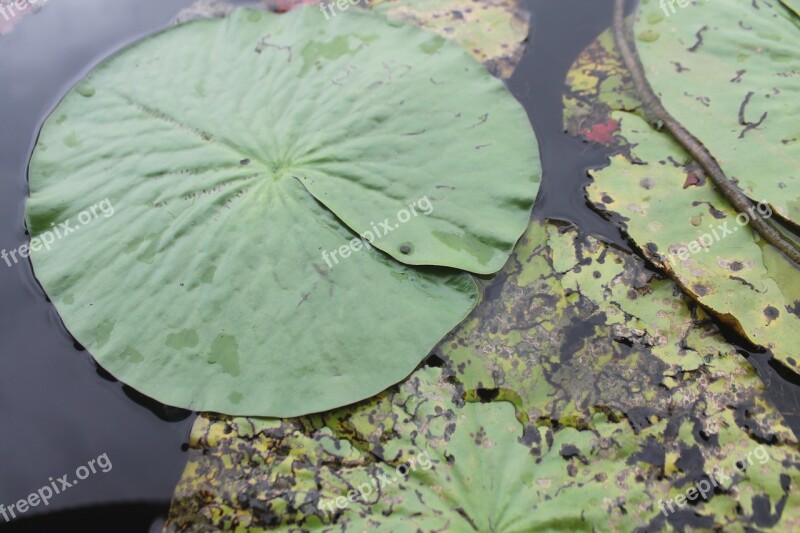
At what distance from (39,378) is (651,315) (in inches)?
80.9

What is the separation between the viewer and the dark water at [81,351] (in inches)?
69.7

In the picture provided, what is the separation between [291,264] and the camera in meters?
1.91

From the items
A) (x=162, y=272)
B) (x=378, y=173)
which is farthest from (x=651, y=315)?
(x=162, y=272)

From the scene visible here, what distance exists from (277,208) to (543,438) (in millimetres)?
1140

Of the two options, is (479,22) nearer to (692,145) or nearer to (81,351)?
(692,145)

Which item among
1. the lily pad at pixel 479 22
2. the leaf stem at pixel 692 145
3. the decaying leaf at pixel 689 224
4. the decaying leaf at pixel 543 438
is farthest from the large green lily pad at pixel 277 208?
the leaf stem at pixel 692 145

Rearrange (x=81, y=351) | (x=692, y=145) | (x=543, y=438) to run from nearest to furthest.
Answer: (x=543, y=438)
(x=81, y=351)
(x=692, y=145)

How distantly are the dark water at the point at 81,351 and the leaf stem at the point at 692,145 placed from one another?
6.4 inches

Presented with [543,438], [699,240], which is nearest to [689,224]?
[699,240]

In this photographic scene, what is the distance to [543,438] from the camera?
1.72 metres

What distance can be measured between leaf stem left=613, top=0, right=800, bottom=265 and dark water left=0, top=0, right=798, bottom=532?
0.16m

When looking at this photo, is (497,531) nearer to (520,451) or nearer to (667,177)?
(520,451)

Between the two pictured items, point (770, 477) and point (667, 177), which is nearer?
point (770, 477)

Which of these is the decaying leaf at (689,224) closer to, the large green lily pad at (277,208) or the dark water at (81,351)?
the dark water at (81,351)
